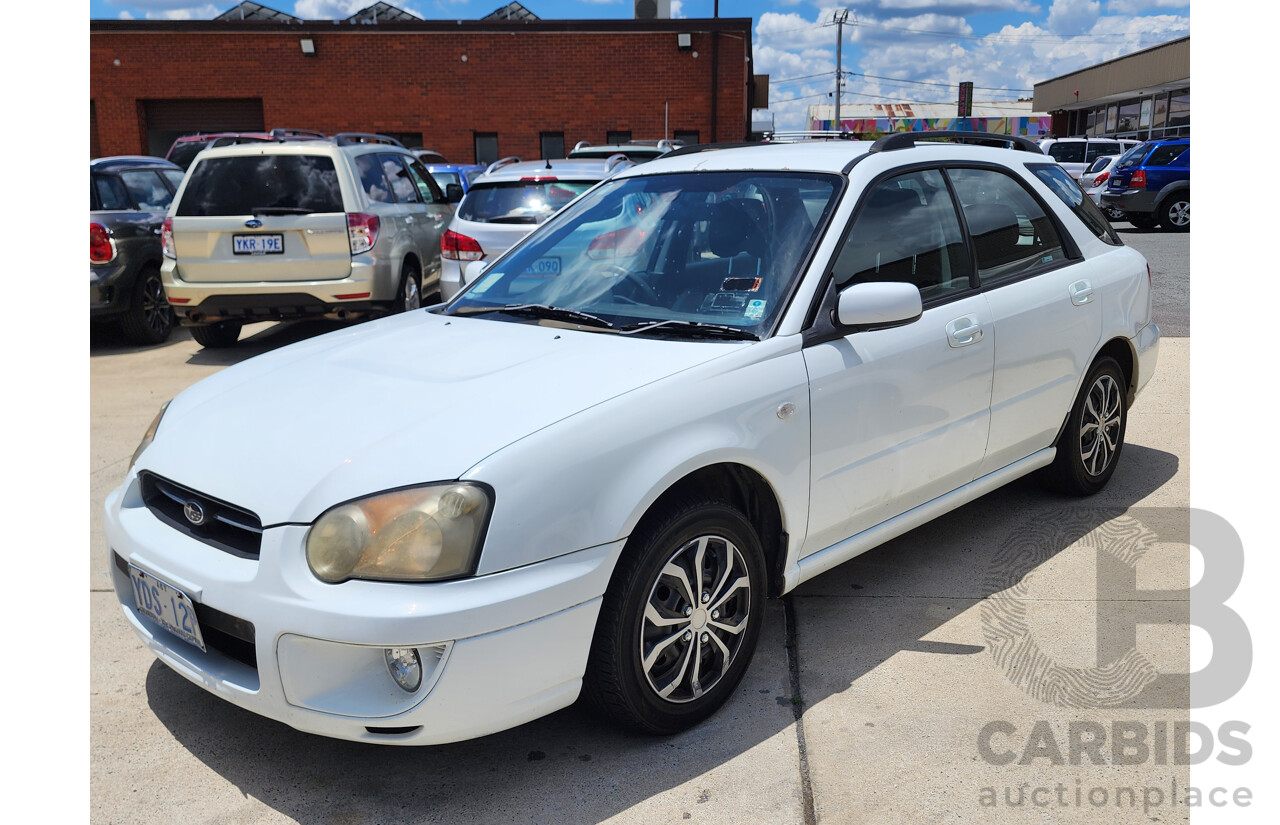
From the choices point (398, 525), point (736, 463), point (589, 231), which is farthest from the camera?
point (589, 231)

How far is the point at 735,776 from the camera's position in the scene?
2809 millimetres

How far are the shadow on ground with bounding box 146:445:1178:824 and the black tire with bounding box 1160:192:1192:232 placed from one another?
62.6 feet

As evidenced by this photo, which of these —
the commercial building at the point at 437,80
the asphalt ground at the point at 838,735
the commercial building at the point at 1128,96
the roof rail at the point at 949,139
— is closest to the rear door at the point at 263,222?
the asphalt ground at the point at 838,735

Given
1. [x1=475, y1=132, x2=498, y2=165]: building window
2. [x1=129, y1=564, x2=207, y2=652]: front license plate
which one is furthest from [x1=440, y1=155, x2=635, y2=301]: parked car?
[x1=475, y1=132, x2=498, y2=165]: building window

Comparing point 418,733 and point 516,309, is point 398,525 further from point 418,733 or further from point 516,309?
point 516,309

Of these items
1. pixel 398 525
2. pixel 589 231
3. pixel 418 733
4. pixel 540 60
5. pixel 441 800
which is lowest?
pixel 441 800

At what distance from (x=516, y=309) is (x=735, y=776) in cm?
181

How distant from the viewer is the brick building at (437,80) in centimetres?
2630

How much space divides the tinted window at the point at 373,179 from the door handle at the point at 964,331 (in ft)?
20.6

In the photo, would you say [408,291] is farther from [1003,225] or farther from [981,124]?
[981,124]

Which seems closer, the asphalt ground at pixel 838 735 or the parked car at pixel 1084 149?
the asphalt ground at pixel 838 735

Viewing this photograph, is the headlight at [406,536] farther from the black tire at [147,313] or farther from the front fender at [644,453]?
the black tire at [147,313]

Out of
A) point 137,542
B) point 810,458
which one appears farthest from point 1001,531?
point 137,542

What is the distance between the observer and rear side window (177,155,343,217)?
8.40 m
